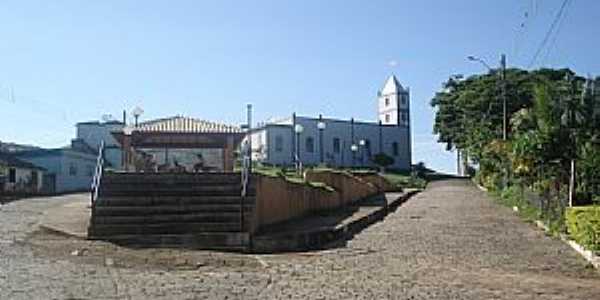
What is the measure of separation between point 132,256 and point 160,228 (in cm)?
239

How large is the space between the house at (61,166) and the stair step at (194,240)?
39.7 meters

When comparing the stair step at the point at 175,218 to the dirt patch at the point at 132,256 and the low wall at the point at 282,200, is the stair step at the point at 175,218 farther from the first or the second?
the dirt patch at the point at 132,256

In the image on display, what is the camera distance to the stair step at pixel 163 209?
16.2 metres

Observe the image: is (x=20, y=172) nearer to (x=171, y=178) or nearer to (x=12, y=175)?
(x=12, y=175)

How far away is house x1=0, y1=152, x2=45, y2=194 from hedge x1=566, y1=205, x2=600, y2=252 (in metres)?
37.2

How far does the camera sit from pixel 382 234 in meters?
20.5

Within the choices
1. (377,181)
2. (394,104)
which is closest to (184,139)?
(377,181)

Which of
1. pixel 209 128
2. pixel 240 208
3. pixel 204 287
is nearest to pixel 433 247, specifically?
pixel 240 208

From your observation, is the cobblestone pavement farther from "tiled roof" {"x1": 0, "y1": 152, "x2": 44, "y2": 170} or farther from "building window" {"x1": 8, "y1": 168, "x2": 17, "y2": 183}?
"tiled roof" {"x1": 0, "y1": 152, "x2": 44, "y2": 170}

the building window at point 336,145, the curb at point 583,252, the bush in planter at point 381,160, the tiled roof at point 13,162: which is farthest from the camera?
the bush in planter at point 381,160

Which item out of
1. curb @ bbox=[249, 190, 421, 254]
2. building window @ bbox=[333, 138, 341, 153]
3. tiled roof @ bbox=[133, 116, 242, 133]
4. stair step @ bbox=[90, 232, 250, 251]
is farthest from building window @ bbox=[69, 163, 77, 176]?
stair step @ bbox=[90, 232, 250, 251]

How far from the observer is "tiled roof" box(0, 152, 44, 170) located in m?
49.7

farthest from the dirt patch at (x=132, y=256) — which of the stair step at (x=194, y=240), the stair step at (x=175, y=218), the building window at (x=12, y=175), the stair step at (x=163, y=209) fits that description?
the building window at (x=12, y=175)

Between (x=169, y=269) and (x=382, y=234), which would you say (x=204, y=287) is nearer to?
(x=169, y=269)
